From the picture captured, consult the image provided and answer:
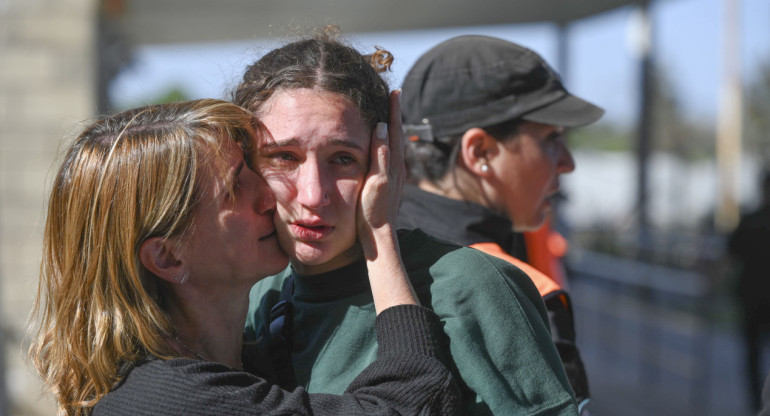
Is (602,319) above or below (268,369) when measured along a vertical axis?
below

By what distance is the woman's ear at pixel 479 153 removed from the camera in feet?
6.15

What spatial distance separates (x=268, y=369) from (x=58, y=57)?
4014mm

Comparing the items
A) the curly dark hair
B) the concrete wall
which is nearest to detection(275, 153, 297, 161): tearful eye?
the curly dark hair

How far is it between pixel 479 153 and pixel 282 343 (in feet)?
2.29

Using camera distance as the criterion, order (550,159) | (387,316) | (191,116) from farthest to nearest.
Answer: (550,159)
(191,116)
(387,316)

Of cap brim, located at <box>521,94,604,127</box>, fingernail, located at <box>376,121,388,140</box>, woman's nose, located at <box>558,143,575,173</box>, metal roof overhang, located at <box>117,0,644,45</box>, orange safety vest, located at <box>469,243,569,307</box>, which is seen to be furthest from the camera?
metal roof overhang, located at <box>117,0,644,45</box>

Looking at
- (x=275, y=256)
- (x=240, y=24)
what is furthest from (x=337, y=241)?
(x=240, y=24)

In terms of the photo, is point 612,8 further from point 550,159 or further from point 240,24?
point 550,159

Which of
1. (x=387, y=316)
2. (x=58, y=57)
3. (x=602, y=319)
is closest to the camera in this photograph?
(x=387, y=316)

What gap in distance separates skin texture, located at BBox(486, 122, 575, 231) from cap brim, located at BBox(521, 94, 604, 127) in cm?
4

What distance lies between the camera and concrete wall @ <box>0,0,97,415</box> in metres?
4.86

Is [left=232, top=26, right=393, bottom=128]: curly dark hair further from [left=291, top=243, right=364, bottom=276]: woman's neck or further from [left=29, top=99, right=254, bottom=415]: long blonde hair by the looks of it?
[left=291, top=243, right=364, bottom=276]: woman's neck

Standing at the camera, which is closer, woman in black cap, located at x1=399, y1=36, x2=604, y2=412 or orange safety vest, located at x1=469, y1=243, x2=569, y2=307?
orange safety vest, located at x1=469, y1=243, x2=569, y2=307

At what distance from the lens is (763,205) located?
5.49 metres
